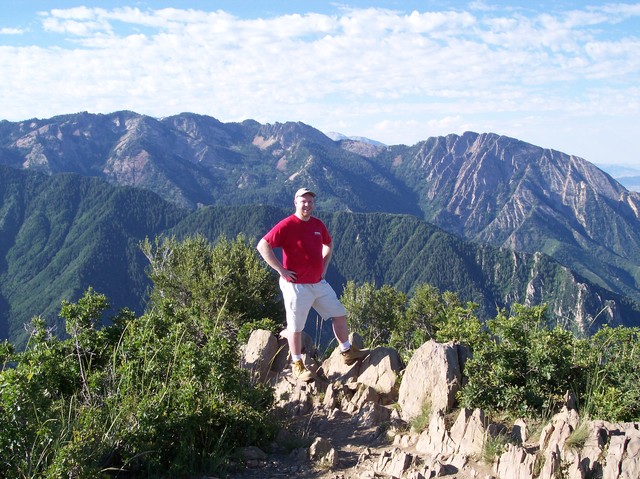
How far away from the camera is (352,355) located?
406 inches

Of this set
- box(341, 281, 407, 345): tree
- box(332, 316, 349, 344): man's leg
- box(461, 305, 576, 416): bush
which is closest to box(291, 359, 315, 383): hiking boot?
box(332, 316, 349, 344): man's leg

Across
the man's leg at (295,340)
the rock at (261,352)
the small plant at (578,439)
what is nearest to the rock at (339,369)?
the man's leg at (295,340)

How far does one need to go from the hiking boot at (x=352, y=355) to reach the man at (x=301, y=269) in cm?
52

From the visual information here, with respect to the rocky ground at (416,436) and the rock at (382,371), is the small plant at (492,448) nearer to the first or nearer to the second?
the rocky ground at (416,436)

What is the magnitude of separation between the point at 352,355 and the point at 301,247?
8.13 ft

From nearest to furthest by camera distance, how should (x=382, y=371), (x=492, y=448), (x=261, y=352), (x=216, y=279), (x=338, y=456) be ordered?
(x=492, y=448)
(x=338, y=456)
(x=382, y=371)
(x=261, y=352)
(x=216, y=279)

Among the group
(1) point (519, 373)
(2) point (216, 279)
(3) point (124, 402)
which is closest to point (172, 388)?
(3) point (124, 402)

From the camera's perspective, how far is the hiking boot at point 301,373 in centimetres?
972

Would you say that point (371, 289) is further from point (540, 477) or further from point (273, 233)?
point (540, 477)

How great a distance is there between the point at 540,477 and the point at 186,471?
3887mm

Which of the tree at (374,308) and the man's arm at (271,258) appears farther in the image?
the tree at (374,308)

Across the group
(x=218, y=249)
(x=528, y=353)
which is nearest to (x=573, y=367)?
(x=528, y=353)

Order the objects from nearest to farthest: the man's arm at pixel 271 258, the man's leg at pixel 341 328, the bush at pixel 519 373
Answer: the bush at pixel 519 373
the man's arm at pixel 271 258
the man's leg at pixel 341 328

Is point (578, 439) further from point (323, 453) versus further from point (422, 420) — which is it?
point (323, 453)
